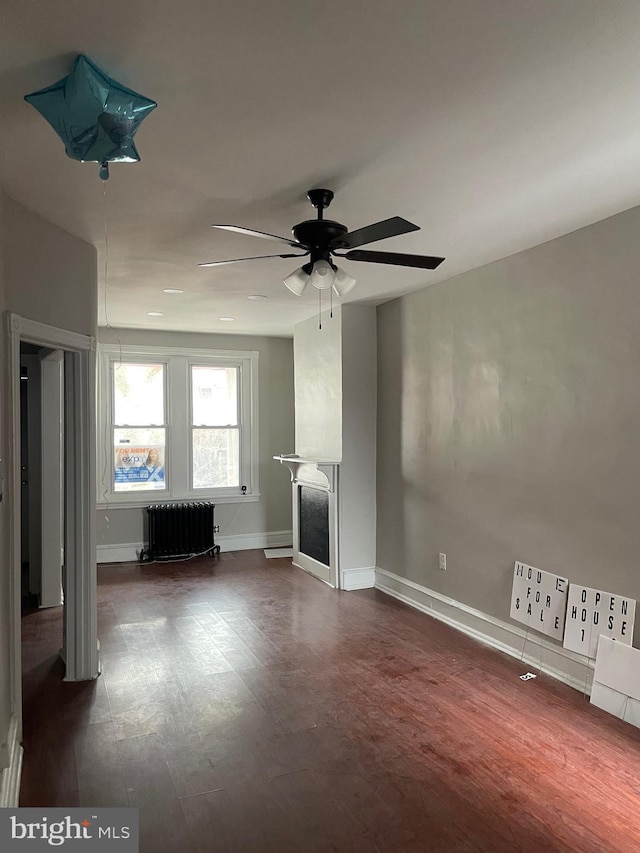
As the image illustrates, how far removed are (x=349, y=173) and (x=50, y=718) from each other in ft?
10.3

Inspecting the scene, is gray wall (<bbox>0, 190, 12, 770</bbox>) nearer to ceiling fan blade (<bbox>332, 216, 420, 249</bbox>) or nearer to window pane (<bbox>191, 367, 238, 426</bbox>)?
ceiling fan blade (<bbox>332, 216, 420, 249</bbox>)

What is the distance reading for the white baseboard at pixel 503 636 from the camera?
11.9 feet

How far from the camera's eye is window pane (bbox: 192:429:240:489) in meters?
7.49

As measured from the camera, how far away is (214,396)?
298 inches

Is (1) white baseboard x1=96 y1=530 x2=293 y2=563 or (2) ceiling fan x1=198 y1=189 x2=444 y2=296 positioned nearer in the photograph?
(2) ceiling fan x1=198 y1=189 x2=444 y2=296

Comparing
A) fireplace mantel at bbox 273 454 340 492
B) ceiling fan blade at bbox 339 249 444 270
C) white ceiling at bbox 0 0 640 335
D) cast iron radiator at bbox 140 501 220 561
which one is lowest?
cast iron radiator at bbox 140 501 220 561

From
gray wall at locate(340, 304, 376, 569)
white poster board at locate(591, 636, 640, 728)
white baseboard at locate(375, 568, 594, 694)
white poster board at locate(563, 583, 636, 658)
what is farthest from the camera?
gray wall at locate(340, 304, 376, 569)

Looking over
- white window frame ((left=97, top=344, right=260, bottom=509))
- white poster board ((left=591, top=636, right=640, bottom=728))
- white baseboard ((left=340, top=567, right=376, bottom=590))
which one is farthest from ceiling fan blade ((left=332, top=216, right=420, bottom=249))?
white window frame ((left=97, top=344, right=260, bottom=509))

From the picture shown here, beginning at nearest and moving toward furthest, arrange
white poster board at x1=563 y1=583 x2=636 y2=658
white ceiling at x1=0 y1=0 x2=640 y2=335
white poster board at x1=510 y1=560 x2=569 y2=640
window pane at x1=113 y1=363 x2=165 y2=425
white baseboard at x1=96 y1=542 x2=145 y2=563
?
white ceiling at x1=0 y1=0 x2=640 y2=335, white poster board at x1=563 y1=583 x2=636 y2=658, white poster board at x1=510 y1=560 x2=569 y2=640, white baseboard at x1=96 y1=542 x2=145 y2=563, window pane at x1=113 y1=363 x2=165 y2=425

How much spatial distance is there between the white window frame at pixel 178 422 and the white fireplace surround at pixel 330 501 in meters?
1.09

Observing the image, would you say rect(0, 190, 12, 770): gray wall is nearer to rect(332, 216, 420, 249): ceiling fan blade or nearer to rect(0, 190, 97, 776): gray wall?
rect(0, 190, 97, 776): gray wall

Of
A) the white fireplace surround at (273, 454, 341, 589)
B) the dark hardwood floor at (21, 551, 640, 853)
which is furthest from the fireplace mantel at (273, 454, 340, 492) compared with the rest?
the dark hardwood floor at (21, 551, 640, 853)

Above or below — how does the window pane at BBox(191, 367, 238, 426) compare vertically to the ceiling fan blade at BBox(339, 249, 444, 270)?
below

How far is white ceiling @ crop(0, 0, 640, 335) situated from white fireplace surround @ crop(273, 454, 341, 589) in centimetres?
247
